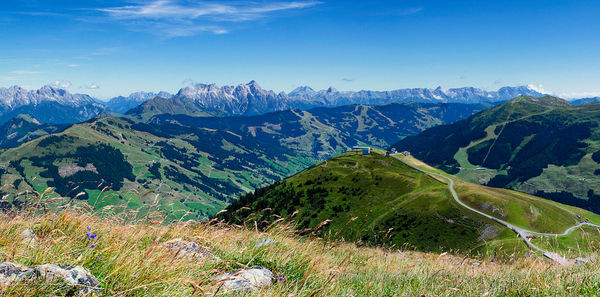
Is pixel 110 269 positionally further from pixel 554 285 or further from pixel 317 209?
pixel 317 209

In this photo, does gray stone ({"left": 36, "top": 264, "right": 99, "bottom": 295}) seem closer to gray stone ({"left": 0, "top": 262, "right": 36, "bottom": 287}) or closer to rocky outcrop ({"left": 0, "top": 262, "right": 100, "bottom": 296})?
rocky outcrop ({"left": 0, "top": 262, "right": 100, "bottom": 296})

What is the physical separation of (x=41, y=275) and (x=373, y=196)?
159536 millimetres

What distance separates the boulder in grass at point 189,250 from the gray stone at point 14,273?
187cm

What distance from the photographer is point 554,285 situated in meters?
5.41

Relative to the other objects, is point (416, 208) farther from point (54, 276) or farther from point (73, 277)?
point (54, 276)

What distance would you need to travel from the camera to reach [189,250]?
611 cm

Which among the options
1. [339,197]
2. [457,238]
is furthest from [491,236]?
[339,197]

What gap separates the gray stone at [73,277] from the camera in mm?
3457

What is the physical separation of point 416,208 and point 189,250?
438 ft

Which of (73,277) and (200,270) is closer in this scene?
(73,277)

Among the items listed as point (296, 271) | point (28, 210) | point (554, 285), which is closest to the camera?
point (554, 285)

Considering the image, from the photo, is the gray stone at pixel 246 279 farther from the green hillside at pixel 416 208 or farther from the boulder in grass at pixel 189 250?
the green hillside at pixel 416 208

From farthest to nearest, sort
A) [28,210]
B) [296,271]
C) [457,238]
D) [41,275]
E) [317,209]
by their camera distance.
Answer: [317,209]
[457,238]
[28,210]
[296,271]
[41,275]

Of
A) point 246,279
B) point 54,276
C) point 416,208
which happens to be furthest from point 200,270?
point 416,208
